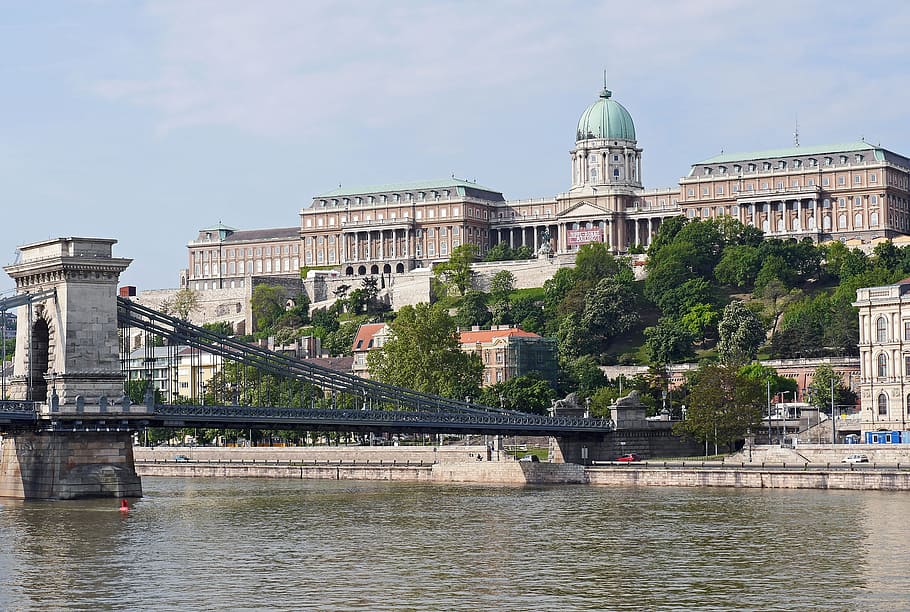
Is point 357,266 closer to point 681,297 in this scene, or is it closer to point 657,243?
point 657,243

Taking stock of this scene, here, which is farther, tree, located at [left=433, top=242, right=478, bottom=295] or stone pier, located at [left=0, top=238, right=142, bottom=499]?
tree, located at [left=433, top=242, right=478, bottom=295]

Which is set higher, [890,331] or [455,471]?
[890,331]

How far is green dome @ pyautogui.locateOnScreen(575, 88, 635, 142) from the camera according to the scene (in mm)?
187500

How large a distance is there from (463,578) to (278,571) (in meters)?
5.01

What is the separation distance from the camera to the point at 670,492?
73.2 m

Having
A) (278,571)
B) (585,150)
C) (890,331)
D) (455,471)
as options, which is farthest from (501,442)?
(585,150)

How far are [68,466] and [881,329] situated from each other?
47.6 m

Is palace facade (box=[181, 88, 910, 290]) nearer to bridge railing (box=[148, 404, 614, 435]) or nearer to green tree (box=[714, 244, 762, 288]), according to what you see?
green tree (box=[714, 244, 762, 288])

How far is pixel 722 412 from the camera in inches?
3477

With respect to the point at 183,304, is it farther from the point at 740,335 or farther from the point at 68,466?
the point at 68,466

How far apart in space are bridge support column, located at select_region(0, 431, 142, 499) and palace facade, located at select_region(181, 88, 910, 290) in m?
103

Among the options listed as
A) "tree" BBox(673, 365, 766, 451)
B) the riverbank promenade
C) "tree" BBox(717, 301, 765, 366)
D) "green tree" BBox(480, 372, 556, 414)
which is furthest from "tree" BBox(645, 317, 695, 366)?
the riverbank promenade

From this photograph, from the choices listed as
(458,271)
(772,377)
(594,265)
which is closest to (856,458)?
(772,377)

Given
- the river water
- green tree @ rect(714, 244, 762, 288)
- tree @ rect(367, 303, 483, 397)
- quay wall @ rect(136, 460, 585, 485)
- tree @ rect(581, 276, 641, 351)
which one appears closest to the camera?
the river water
